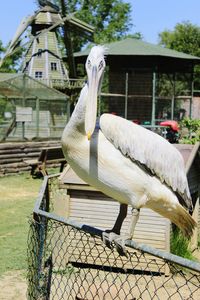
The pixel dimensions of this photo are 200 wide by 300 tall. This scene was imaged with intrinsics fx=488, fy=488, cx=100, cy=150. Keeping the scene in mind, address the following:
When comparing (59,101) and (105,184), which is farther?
(59,101)

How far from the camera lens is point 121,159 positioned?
3.25 m

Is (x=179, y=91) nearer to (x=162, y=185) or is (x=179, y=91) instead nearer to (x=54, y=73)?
(x=54, y=73)

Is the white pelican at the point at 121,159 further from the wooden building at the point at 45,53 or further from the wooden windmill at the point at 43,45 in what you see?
the wooden building at the point at 45,53

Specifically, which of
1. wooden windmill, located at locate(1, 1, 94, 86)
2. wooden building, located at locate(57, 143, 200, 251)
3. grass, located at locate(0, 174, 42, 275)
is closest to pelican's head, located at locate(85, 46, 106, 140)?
grass, located at locate(0, 174, 42, 275)

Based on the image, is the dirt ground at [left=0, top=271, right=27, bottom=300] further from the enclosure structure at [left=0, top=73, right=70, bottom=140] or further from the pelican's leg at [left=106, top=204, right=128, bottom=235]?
the enclosure structure at [left=0, top=73, right=70, bottom=140]

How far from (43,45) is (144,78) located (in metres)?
8.62

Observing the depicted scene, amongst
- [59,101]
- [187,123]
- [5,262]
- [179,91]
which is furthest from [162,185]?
[179,91]

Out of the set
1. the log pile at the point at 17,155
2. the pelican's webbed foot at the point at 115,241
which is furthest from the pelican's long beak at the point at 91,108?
the log pile at the point at 17,155

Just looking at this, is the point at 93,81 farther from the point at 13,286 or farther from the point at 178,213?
the point at 13,286

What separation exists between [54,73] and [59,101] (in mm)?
13753

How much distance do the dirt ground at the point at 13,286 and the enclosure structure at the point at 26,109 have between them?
9.90 metres

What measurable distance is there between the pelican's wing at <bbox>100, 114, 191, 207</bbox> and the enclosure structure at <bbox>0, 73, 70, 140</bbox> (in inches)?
507

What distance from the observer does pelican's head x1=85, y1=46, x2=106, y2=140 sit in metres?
2.95

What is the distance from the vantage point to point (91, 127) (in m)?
2.96
